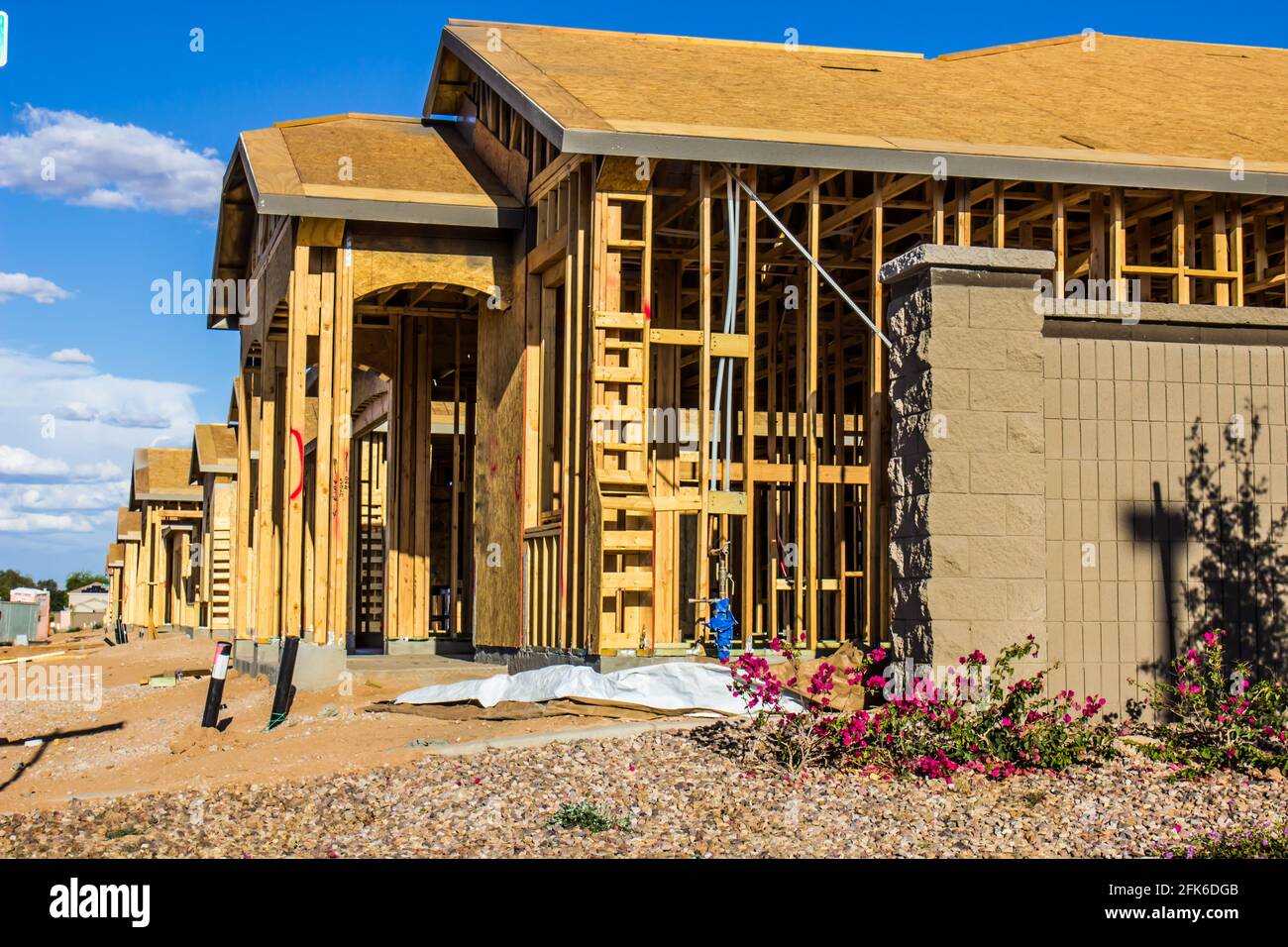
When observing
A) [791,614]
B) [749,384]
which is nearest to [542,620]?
[749,384]

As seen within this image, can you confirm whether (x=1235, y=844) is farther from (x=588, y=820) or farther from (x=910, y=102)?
(x=910, y=102)

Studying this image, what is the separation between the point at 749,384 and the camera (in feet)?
44.5

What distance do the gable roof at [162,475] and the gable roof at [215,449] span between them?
4.98 metres

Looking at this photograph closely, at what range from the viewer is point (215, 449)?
34.2 metres

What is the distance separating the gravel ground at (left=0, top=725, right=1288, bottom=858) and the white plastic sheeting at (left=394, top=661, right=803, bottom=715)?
1.47 meters

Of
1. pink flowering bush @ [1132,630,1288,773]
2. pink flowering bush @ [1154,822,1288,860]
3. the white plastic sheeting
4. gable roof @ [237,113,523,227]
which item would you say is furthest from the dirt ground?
gable roof @ [237,113,523,227]

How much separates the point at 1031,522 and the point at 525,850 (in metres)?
3.89

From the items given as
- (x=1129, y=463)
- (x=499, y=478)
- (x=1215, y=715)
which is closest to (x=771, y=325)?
(x=499, y=478)

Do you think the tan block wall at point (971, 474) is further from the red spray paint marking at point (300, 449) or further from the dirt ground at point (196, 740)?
the red spray paint marking at point (300, 449)

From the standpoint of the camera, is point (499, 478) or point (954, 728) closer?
point (954, 728)

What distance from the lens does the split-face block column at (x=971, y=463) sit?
29.9ft

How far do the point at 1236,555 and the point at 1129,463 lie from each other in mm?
910

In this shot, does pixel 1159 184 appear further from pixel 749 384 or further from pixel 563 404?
pixel 563 404
